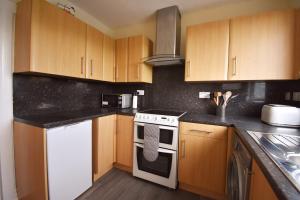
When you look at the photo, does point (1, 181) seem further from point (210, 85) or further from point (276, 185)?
point (210, 85)

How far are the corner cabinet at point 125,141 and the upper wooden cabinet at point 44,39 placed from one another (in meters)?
0.85

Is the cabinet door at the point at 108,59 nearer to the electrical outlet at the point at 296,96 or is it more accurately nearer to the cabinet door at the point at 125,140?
the cabinet door at the point at 125,140

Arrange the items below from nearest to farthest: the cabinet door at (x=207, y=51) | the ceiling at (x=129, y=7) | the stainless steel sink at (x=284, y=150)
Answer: the stainless steel sink at (x=284, y=150)
the cabinet door at (x=207, y=51)
the ceiling at (x=129, y=7)

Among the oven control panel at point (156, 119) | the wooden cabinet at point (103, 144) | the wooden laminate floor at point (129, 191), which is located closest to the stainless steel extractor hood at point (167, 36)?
the oven control panel at point (156, 119)

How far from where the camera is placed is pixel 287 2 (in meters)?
1.61

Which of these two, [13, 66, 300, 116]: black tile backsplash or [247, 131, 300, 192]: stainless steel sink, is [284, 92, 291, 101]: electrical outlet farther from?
[247, 131, 300, 192]: stainless steel sink

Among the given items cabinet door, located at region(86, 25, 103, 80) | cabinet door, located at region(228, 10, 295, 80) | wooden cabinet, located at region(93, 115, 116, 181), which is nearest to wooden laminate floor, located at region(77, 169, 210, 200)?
wooden cabinet, located at region(93, 115, 116, 181)

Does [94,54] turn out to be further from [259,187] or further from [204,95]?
[259,187]

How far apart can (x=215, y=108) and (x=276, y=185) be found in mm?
1520

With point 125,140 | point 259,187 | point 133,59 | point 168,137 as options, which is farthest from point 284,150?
point 133,59

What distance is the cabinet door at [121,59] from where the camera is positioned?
2.14 metres

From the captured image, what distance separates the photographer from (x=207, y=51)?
1627mm

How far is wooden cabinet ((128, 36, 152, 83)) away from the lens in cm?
202

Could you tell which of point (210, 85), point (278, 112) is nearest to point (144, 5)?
point (210, 85)
